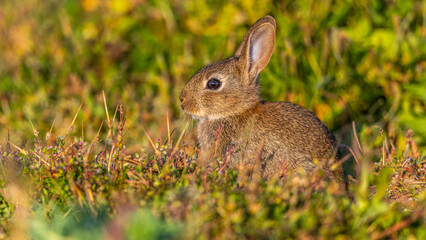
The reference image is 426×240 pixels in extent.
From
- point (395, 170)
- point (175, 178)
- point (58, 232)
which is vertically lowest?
point (395, 170)

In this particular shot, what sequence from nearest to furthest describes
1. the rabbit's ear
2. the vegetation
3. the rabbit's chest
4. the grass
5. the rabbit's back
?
the grass, the vegetation, the rabbit's back, the rabbit's chest, the rabbit's ear

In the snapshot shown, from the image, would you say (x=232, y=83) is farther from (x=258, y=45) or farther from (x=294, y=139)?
(x=294, y=139)

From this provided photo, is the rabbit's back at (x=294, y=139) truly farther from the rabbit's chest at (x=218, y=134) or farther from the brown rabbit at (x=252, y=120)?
the rabbit's chest at (x=218, y=134)

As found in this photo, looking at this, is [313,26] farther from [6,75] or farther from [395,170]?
[6,75]

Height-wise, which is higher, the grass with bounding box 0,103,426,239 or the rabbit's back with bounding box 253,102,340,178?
the grass with bounding box 0,103,426,239

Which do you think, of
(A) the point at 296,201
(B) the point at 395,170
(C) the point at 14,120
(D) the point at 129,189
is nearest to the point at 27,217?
(D) the point at 129,189

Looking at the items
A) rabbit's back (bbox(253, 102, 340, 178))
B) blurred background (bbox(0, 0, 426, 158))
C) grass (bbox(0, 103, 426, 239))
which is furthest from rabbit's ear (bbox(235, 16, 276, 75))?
grass (bbox(0, 103, 426, 239))

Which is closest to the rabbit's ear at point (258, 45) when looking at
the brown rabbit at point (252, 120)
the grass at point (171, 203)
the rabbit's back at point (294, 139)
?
the brown rabbit at point (252, 120)

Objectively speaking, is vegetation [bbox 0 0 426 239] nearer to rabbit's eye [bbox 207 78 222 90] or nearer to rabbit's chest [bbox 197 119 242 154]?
rabbit's chest [bbox 197 119 242 154]

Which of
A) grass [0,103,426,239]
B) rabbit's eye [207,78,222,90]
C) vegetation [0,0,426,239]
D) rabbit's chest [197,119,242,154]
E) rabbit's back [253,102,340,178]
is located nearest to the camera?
grass [0,103,426,239]
